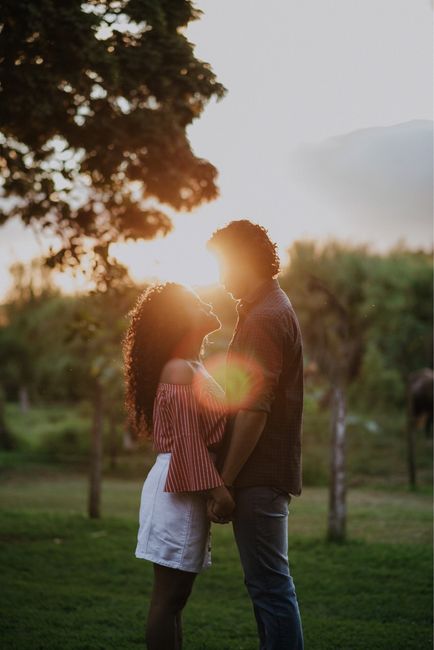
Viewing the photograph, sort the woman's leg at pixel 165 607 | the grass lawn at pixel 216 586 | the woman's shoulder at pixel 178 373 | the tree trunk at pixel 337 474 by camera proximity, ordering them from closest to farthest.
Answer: the woman's leg at pixel 165 607, the woman's shoulder at pixel 178 373, the grass lawn at pixel 216 586, the tree trunk at pixel 337 474

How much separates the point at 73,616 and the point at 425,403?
44.6ft

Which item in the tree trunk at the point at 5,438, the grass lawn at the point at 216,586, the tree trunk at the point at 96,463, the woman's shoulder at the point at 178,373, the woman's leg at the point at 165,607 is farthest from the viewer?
the tree trunk at the point at 5,438

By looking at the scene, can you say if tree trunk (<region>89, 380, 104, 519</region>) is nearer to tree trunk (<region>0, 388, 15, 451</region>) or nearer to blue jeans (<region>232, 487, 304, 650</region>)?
blue jeans (<region>232, 487, 304, 650</region>)

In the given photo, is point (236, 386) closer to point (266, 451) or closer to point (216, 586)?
point (266, 451)

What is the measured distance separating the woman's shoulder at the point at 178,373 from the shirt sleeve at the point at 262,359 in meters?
0.26

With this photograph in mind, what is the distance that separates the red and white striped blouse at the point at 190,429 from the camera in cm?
336

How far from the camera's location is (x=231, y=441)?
335 cm

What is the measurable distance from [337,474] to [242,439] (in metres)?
6.33

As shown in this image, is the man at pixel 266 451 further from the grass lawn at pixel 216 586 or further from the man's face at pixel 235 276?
the grass lawn at pixel 216 586

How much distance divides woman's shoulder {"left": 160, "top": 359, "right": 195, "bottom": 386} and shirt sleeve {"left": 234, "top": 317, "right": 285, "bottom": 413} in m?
0.26

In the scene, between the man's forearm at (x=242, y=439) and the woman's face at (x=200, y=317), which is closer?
the man's forearm at (x=242, y=439)

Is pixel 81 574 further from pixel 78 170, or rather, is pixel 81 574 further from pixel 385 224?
pixel 385 224

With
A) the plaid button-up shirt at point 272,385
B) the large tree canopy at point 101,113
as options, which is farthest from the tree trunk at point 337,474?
the plaid button-up shirt at point 272,385

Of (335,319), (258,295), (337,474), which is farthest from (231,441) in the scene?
(335,319)
